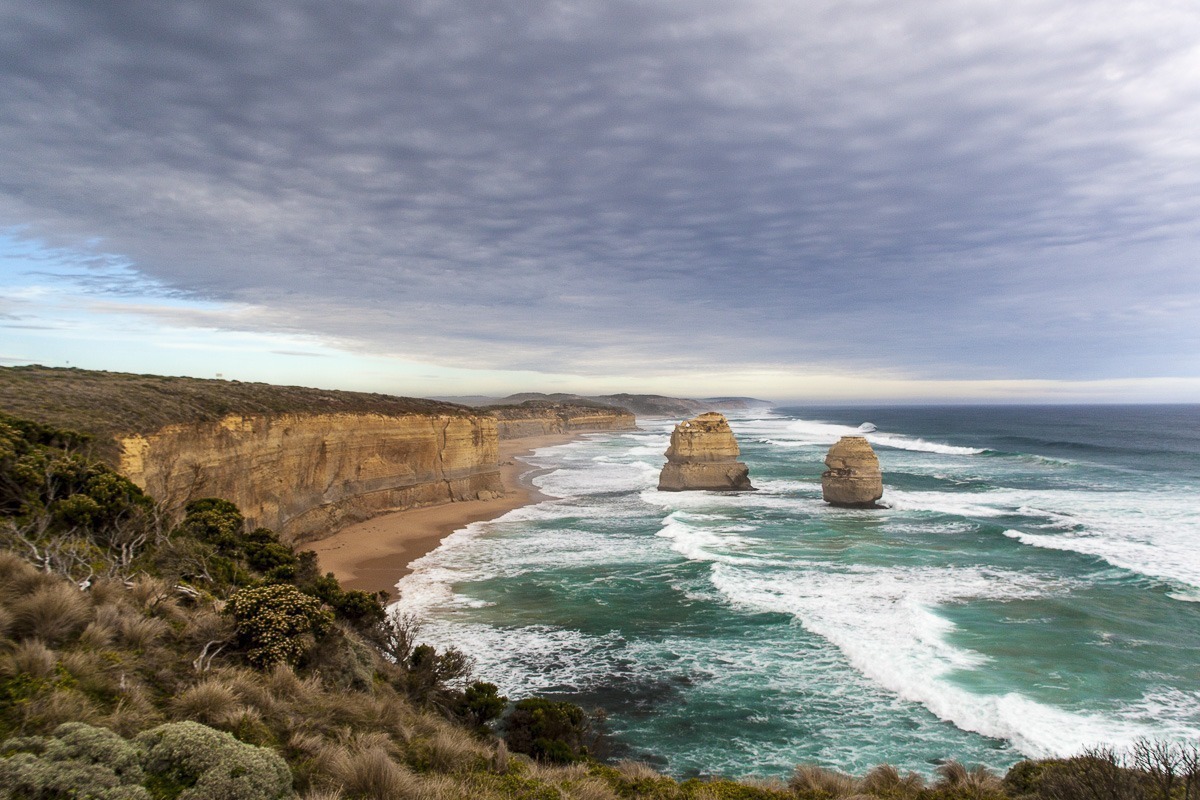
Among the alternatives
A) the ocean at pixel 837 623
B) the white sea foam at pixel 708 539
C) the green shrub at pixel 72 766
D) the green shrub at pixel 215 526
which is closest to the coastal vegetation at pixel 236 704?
the green shrub at pixel 72 766

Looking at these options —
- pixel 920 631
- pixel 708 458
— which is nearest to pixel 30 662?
pixel 920 631

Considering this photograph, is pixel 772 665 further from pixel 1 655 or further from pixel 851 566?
pixel 1 655

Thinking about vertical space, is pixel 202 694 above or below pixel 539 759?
above

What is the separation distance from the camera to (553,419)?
104 metres

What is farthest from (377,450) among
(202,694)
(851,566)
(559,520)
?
(202,694)

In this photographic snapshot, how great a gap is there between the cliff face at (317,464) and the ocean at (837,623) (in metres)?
6.03

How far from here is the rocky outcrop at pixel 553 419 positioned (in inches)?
3654

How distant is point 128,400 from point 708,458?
29575 millimetres

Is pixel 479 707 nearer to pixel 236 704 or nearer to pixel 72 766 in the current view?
pixel 236 704

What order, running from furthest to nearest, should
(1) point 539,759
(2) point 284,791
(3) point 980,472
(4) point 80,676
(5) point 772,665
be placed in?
(3) point 980,472
(5) point 772,665
(1) point 539,759
(4) point 80,676
(2) point 284,791

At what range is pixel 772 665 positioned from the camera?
15.0 metres

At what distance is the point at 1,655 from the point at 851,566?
73.0 ft

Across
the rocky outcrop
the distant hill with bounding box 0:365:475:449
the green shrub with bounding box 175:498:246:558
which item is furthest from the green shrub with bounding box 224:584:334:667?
the rocky outcrop

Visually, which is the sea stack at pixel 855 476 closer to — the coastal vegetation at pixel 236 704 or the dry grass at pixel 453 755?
the coastal vegetation at pixel 236 704
